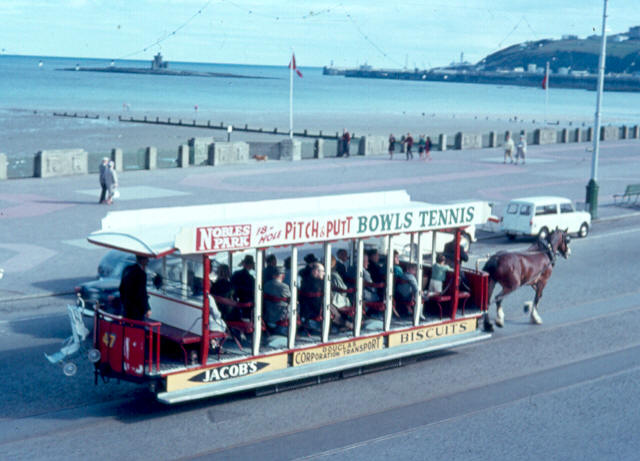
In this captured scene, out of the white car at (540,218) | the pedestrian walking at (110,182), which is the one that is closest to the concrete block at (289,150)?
the pedestrian walking at (110,182)

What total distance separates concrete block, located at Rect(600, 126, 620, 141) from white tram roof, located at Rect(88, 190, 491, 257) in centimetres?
5905

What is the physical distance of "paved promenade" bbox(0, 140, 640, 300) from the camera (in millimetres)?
21766

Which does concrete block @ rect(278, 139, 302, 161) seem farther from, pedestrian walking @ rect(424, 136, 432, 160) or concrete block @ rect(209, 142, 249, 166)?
pedestrian walking @ rect(424, 136, 432, 160)

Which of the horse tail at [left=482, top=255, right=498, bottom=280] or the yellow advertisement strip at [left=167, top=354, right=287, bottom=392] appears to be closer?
the yellow advertisement strip at [left=167, top=354, right=287, bottom=392]

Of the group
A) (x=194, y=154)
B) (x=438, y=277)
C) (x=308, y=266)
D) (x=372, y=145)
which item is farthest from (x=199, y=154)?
(x=308, y=266)

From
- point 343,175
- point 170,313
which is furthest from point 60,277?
point 343,175

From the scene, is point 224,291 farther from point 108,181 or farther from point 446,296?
point 108,181

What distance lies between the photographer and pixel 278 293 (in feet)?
41.4

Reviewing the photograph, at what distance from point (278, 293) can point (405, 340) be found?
2.39 meters

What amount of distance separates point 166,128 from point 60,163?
53158 millimetres

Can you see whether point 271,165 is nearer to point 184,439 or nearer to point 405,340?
point 405,340

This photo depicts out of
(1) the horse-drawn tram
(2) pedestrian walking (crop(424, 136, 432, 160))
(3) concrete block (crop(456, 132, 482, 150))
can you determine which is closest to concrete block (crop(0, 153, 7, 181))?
(2) pedestrian walking (crop(424, 136, 432, 160))

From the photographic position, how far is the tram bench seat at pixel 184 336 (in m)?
11.5

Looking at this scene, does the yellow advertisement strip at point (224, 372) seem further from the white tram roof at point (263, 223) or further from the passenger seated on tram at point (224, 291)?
the white tram roof at point (263, 223)
